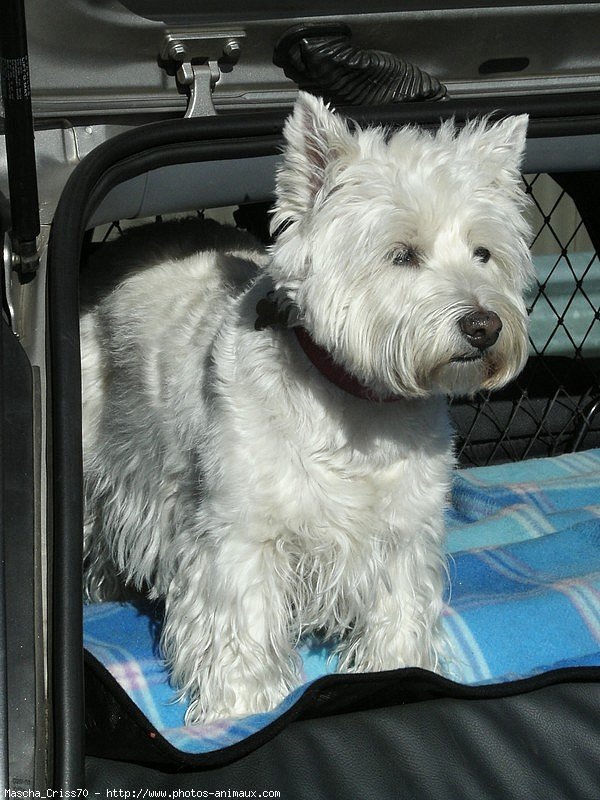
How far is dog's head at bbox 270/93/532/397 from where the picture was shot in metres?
1.71

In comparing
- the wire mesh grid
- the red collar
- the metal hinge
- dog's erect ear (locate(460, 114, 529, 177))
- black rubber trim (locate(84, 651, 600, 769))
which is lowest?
the wire mesh grid

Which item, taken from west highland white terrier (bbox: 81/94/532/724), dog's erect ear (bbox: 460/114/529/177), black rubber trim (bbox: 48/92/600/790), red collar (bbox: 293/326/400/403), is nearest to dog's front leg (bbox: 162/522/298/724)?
west highland white terrier (bbox: 81/94/532/724)

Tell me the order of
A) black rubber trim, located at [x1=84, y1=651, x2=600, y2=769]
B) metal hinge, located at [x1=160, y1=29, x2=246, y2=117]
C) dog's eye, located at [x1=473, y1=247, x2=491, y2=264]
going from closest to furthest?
black rubber trim, located at [x1=84, y1=651, x2=600, y2=769] → dog's eye, located at [x1=473, y1=247, x2=491, y2=264] → metal hinge, located at [x1=160, y1=29, x2=246, y2=117]

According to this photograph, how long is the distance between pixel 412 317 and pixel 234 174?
21.7 inches

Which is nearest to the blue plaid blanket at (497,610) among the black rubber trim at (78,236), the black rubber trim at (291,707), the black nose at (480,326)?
the black rubber trim at (291,707)

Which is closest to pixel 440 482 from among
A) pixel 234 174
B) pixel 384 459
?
pixel 384 459

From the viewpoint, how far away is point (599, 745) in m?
1.70

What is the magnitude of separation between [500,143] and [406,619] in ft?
3.23

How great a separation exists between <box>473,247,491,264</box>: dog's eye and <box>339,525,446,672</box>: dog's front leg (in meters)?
0.57

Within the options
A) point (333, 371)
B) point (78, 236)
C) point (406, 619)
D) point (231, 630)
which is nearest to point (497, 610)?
point (406, 619)

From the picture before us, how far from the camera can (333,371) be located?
186 cm

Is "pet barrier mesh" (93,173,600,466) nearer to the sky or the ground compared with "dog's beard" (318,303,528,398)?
nearer to the ground

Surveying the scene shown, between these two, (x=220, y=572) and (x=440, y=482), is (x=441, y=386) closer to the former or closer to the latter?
(x=440, y=482)

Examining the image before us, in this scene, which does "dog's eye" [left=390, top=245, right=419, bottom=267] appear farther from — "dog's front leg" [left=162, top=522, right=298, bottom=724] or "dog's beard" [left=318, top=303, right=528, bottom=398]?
"dog's front leg" [left=162, top=522, right=298, bottom=724]
